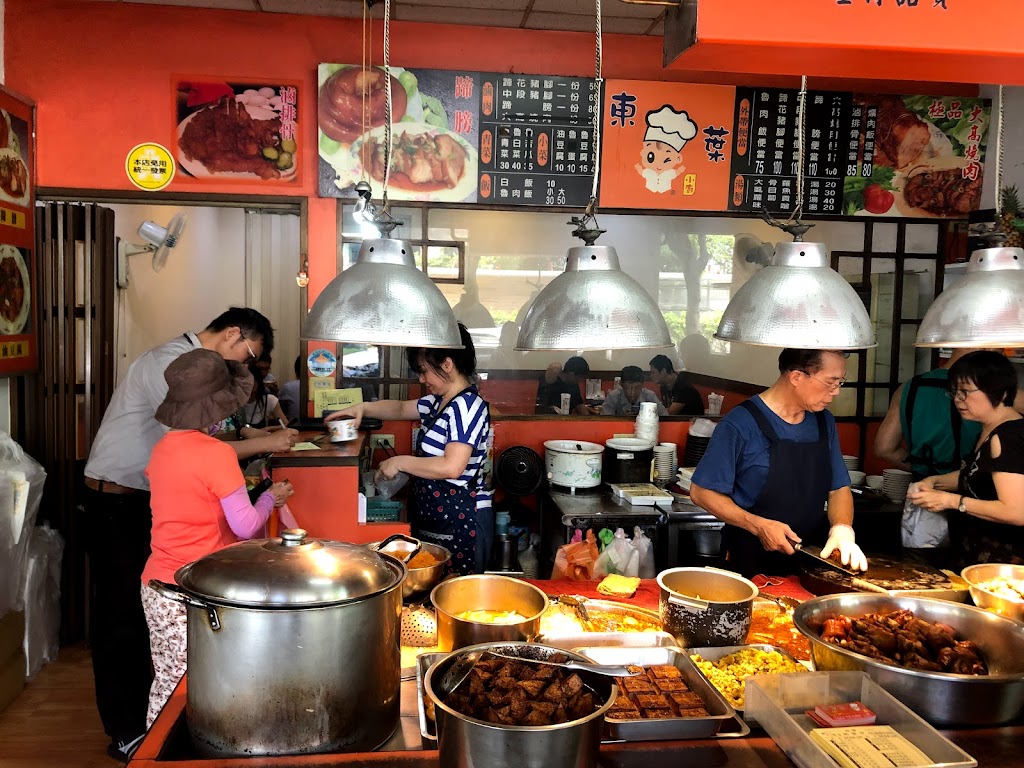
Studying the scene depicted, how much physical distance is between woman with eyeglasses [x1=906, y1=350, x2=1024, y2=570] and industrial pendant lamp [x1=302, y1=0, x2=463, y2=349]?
2605 millimetres

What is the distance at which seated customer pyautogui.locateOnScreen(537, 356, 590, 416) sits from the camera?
20.4 ft

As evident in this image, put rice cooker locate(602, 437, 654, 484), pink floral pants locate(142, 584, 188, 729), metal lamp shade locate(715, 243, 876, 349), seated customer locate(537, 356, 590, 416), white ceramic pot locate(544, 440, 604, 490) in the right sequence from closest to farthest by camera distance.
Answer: metal lamp shade locate(715, 243, 876, 349) → pink floral pants locate(142, 584, 188, 729) → white ceramic pot locate(544, 440, 604, 490) → rice cooker locate(602, 437, 654, 484) → seated customer locate(537, 356, 590, 416)

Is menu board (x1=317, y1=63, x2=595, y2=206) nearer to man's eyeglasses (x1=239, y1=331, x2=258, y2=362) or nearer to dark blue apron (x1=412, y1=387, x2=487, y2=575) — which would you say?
man's eyeglasses (x1=239, y1=331, x2=258, y2=362)

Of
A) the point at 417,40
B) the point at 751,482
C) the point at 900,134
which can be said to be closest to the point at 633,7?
the point at 417,40

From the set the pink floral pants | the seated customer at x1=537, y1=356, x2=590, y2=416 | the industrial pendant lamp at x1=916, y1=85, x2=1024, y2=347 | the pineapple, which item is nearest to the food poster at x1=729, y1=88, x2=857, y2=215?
the pineapple

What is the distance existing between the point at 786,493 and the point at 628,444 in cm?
196

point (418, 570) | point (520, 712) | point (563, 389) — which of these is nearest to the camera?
point (520, 712)

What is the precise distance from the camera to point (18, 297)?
4441 millimetres

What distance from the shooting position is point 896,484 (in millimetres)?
4984

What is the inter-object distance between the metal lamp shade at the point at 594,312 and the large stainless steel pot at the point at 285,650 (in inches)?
34.1

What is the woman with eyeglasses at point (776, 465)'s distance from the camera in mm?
3055

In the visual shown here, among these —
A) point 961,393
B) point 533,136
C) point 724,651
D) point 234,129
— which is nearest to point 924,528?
point 961,393

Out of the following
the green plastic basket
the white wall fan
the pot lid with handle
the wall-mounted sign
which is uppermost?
the wall-mounted sign

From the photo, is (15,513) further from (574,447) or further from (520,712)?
(520,712)
